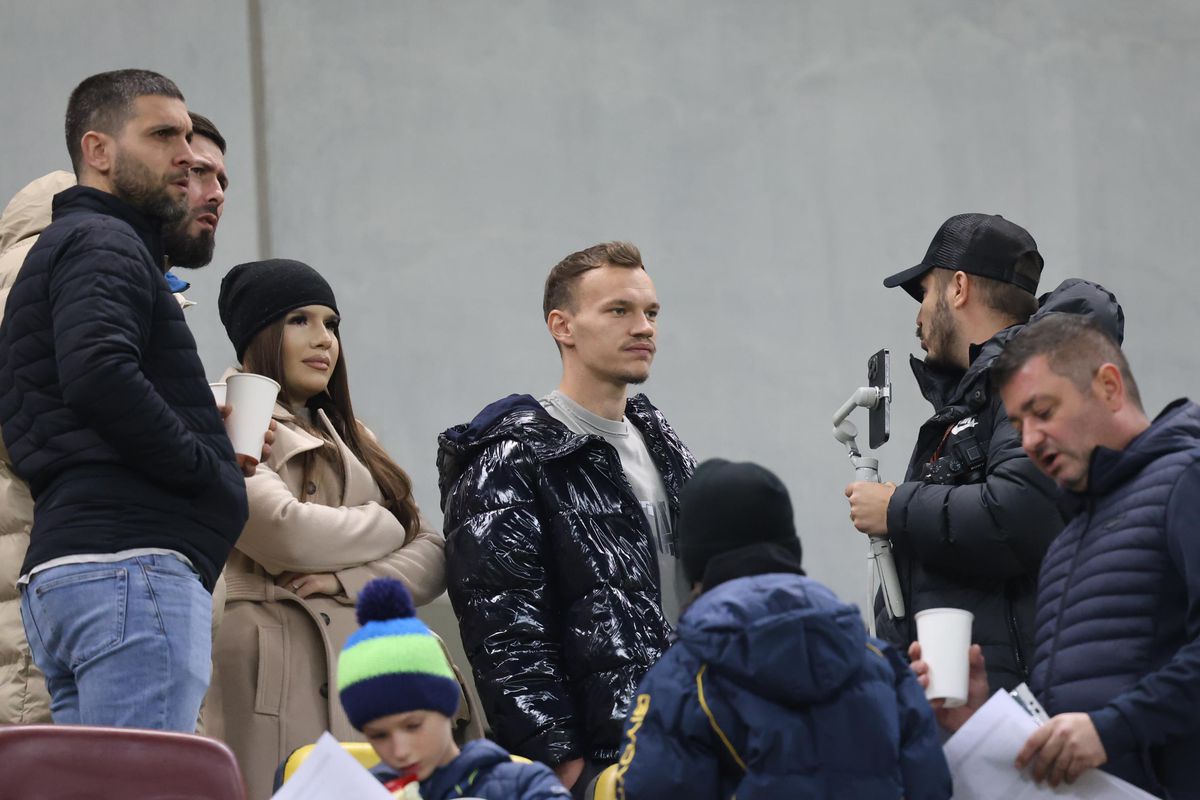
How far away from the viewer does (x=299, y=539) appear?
3.05 m

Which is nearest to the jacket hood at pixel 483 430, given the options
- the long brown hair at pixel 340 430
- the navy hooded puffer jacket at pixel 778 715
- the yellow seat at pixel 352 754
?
the long brown hair at pixel 340 430

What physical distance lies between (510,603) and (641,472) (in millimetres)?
485

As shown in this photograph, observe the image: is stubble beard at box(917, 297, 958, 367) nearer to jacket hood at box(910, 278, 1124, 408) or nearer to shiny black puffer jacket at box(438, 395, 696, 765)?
jacket hood at box(910, 278, 1124, 408)

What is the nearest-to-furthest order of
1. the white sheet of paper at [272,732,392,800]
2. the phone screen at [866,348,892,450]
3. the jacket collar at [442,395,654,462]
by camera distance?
the white sheet of paper at [272,732,392,800] < the jacket collar at [442,395,654,462] < the phone screen at [866,348,892,450]

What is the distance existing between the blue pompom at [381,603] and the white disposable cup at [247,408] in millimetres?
719

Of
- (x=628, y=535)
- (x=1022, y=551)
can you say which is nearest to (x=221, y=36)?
(x=628, y=535)

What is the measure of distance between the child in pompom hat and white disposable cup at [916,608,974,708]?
551 millimetres

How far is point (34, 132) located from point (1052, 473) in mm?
3389

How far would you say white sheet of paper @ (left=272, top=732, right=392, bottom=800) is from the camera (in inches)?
75.9

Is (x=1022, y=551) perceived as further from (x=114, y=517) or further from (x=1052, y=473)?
(x=114, y=517)

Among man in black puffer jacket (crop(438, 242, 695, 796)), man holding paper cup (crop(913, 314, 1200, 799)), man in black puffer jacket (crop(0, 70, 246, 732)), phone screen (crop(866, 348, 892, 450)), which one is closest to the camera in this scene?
man holding paper cup (crop(913, 314, 1200, 799))

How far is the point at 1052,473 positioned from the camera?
2434 mm

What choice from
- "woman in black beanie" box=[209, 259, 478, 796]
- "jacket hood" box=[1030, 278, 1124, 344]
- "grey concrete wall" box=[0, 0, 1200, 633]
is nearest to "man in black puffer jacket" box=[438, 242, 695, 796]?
"woman in black beanie" box=[209, 259, 478, 796]

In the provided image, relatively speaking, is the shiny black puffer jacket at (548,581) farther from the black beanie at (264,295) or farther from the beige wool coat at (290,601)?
the black beanie at (264,295)
